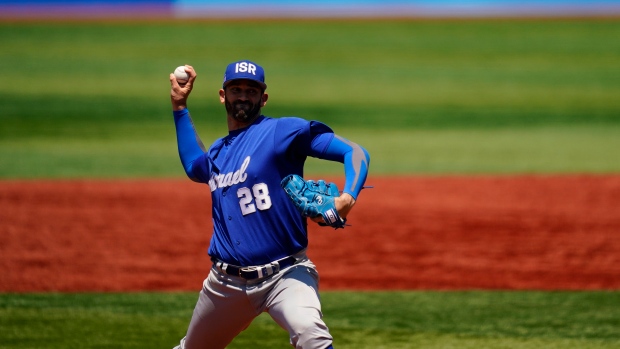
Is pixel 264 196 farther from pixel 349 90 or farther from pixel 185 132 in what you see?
pixel 349 90

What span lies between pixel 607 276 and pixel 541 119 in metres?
10.6

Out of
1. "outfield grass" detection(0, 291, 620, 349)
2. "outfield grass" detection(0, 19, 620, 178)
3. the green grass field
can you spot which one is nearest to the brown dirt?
"outfield grass" detection(0, 291, 620, 349)

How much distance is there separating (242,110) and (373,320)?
2.82 metres

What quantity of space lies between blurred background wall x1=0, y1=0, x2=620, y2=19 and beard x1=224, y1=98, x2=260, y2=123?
29.8 meters

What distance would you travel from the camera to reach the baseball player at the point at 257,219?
4465 mm

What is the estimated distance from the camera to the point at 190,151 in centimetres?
499

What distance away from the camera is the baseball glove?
13.8 ft

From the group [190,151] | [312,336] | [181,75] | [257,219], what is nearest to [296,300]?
[312,336]

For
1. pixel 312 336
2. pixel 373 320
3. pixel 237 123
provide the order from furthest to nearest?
pixel 373 320 < pixel 237 123 < pixel 312 336

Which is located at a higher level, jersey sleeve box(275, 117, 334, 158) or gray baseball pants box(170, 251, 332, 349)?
jersey sleeve box(275, 117, 334, 158)

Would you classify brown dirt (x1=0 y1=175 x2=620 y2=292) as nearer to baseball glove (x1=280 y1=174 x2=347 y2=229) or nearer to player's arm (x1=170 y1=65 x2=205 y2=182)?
player's arm (x1=170 y1=65 x2=205 y2=182)

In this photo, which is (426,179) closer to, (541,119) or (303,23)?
(541,119)

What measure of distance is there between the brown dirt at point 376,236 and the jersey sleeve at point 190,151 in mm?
3225

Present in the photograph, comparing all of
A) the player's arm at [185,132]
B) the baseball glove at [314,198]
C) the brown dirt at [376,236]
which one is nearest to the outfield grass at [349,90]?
the brown dirt at [376,236]
